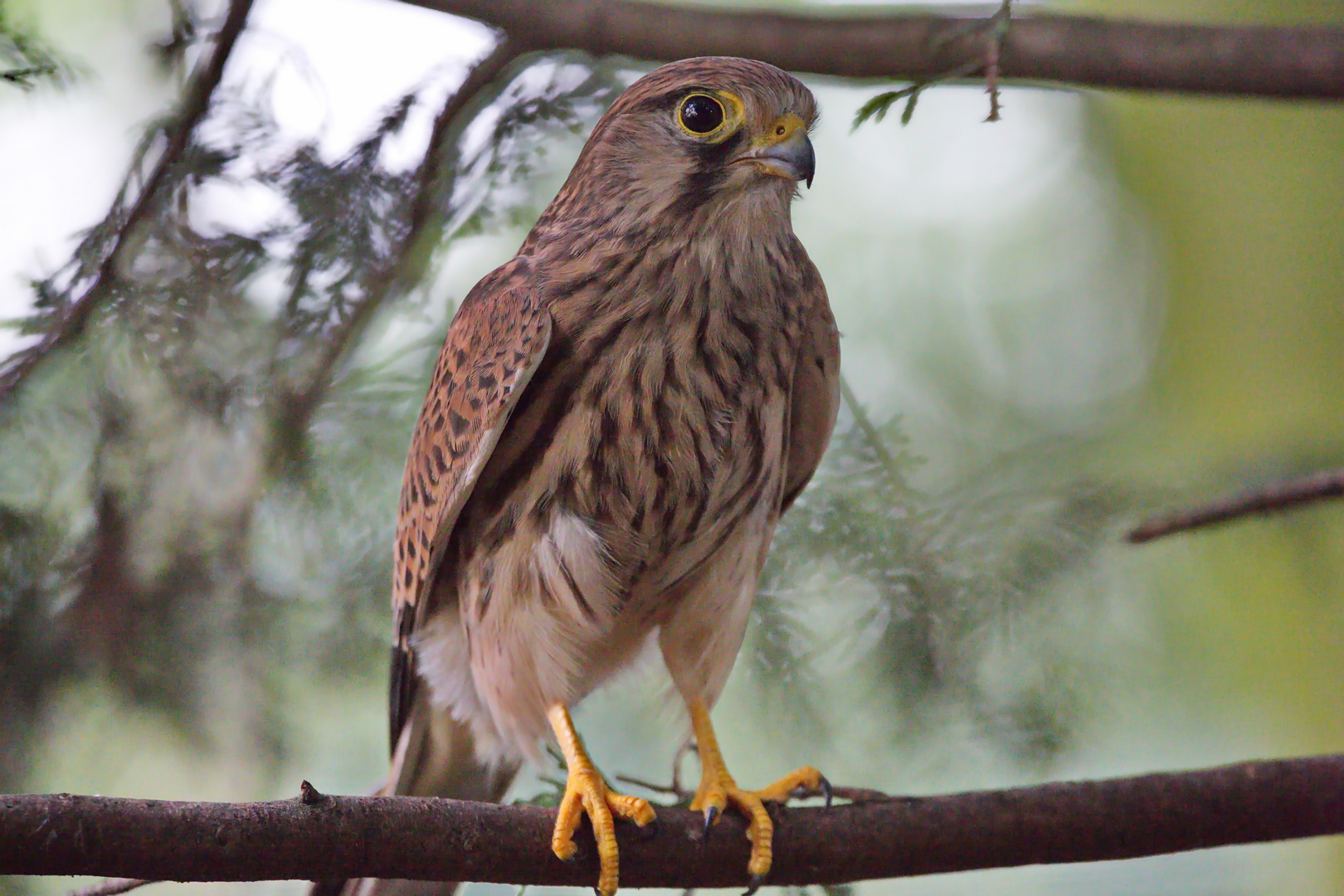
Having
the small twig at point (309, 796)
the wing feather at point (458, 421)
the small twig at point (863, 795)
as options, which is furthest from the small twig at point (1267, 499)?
the small twig at point (309, 796)

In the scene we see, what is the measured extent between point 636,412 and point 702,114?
555 mm

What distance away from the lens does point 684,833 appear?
1938 mm

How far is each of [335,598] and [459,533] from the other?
88 centimetres

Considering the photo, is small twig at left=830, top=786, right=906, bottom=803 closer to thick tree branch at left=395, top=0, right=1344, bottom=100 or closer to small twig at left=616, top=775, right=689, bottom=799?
small twig at left=616, top=775, right=689, bottom=799

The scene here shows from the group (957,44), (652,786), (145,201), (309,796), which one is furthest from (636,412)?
(145,201)

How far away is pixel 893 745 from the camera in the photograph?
9.36 feet

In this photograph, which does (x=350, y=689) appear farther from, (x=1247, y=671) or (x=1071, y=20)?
(x=1247, y=671)

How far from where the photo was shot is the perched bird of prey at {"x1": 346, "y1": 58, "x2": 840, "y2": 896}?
6.48 ft

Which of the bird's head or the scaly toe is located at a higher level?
the bird's head

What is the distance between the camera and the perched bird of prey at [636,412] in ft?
6.48

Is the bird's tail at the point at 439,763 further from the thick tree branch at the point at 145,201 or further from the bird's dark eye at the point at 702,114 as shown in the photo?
the bird's dark eye at the point at 702,114

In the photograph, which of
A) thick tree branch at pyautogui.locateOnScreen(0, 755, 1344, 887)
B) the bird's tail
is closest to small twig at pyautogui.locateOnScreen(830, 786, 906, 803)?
thick tree branch at pyautogui.locateOnScreen(0, 755, 1344, 887)

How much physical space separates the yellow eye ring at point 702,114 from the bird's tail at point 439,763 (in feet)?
4.65

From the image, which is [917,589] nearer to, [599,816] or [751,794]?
[751,794]
